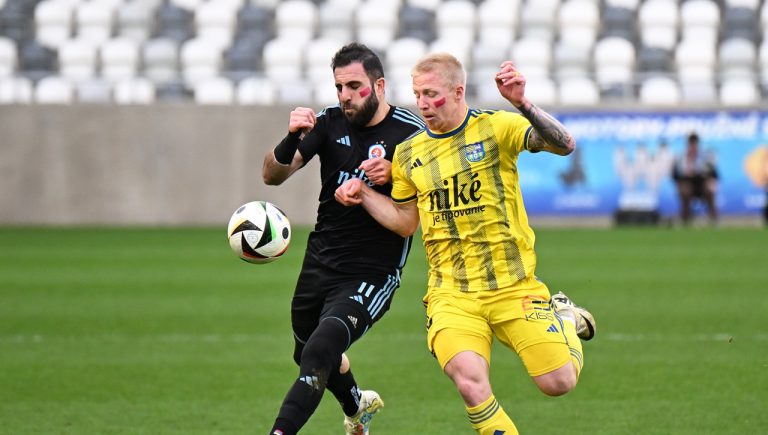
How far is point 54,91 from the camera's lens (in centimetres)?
2662

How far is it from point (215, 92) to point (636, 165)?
932 centimetres

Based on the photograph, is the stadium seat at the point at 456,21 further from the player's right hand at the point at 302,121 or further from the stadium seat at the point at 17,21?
the player's right hand at the point at 302,121

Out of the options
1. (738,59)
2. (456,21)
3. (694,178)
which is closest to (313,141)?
(694,178)

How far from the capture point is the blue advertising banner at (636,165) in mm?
25156

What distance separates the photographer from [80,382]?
29.1ft

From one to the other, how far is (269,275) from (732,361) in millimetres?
8719

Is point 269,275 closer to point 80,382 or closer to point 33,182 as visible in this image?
point 80,382

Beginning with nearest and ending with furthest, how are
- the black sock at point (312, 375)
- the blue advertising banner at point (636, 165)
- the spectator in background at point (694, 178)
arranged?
the black sock at point (312, 375)
the spectator in background at point (694, 178)
the blue advertising banner at point (636, 165)

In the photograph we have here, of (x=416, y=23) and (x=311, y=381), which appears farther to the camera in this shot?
(x=416, y=23)

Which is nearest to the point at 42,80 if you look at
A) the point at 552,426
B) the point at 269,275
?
the point at 269,275

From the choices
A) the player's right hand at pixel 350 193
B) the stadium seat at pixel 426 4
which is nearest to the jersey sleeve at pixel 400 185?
the player's right hand at pixel 350 193

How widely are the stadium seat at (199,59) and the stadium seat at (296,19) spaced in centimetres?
197

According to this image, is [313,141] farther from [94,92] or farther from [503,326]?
[94,92]

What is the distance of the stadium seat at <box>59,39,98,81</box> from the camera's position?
1109 inches
